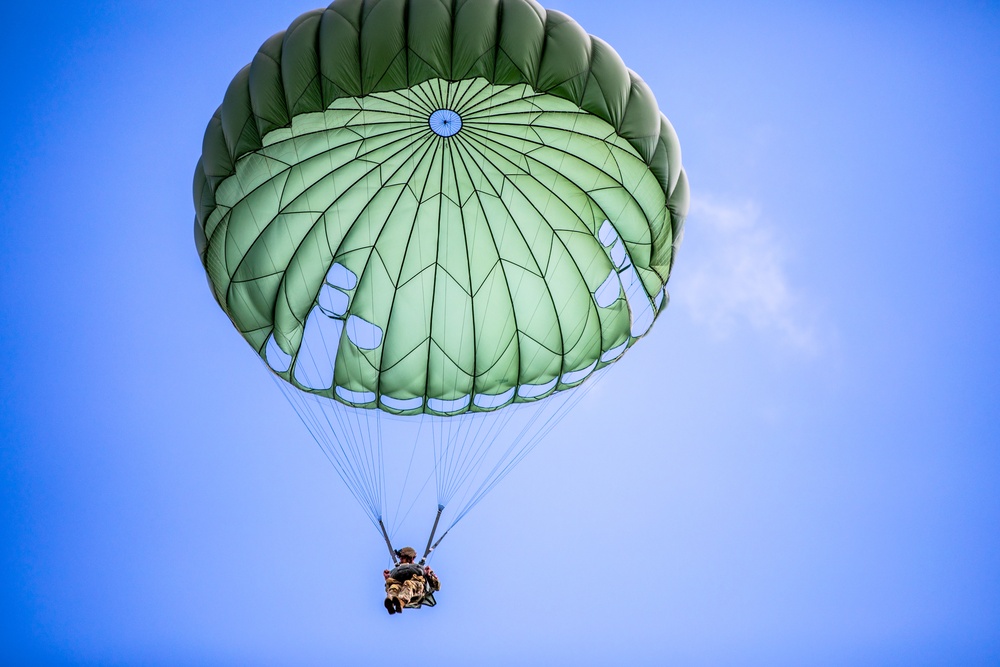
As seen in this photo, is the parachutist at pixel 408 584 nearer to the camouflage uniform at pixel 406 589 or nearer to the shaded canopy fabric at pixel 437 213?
the camouflage uniform at pixel 406 589

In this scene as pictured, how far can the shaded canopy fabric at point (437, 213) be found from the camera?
9039 millimetres

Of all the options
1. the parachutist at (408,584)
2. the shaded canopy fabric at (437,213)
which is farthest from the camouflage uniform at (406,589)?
the shaded canopy fabric at (437,213)

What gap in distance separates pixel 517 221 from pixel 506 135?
1211mm

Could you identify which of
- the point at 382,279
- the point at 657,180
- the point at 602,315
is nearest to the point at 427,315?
the point at 382,279

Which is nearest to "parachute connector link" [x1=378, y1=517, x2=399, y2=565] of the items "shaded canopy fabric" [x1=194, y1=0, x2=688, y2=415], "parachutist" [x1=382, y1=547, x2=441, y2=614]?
"parachutist" [x1=382, y1=547, x2=441, y2=614]

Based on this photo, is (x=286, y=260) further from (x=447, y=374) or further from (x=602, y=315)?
(x=602, y=315)

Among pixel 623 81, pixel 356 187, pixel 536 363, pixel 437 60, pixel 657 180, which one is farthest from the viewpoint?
pixel 536 363

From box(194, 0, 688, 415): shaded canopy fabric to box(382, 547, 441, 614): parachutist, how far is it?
7.68 feet

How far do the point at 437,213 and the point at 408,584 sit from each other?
4673 mm

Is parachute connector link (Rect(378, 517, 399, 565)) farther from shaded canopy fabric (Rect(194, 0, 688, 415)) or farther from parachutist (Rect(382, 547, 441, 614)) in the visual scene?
shaded canopy fabric (Rect(194, 0, 688, 415))

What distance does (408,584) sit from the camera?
31.7 ft

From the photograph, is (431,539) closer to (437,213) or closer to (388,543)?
(388,543)

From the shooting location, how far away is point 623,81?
9.23 m

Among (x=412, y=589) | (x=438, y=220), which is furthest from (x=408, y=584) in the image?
(x=438, y=220)
